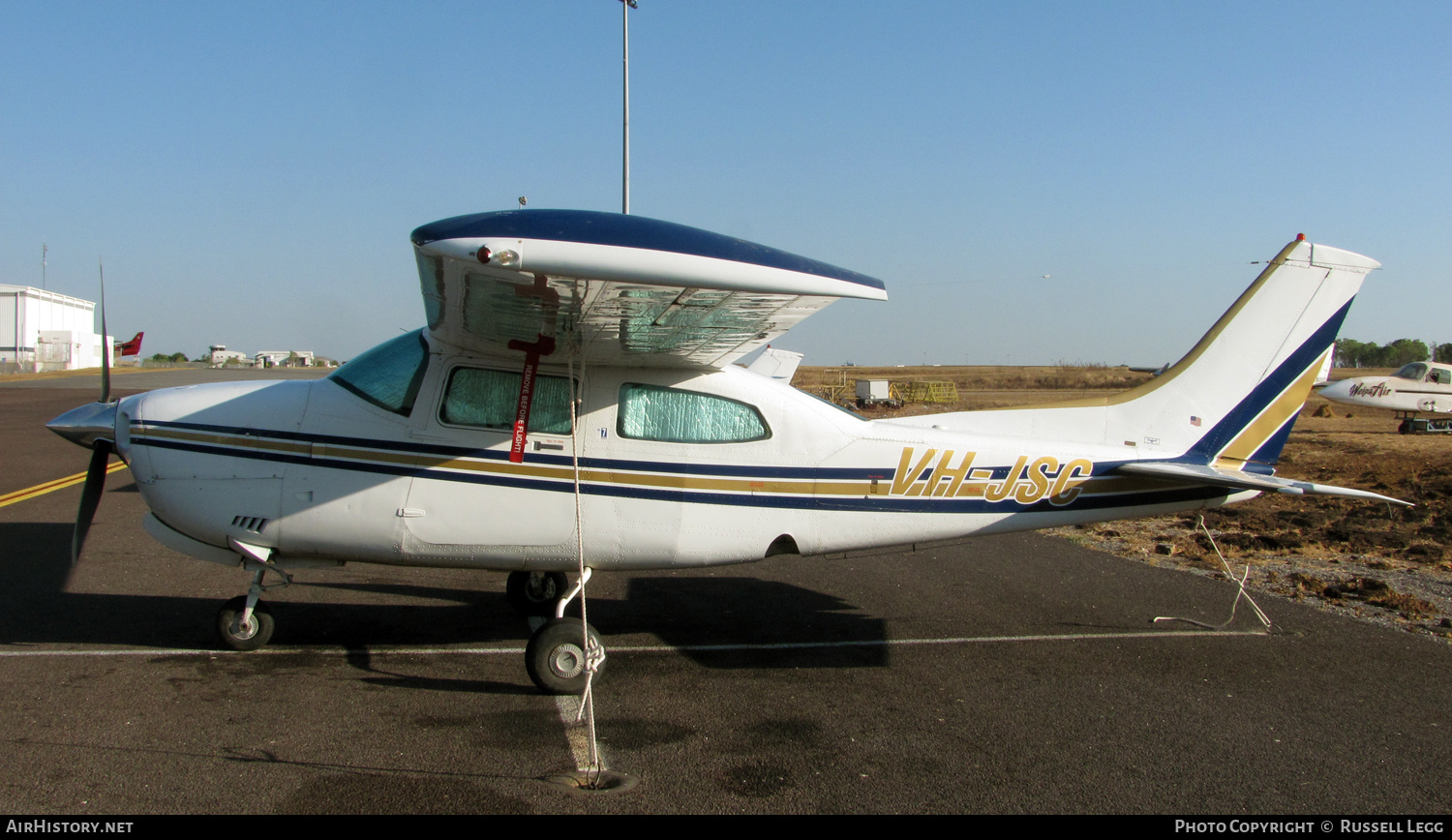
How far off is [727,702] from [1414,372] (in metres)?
28.9

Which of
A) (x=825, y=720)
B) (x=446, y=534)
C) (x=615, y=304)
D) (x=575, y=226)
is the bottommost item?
(x=825, y=720)

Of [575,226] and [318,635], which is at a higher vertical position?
[575,226]

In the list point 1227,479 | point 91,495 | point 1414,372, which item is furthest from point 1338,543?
point 1414,372

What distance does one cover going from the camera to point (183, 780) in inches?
147

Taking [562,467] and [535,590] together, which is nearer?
[562,467]

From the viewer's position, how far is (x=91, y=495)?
18.6 ft

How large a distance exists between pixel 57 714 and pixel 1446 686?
7877 millimetres

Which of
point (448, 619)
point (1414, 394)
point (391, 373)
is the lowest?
point (448, 619)

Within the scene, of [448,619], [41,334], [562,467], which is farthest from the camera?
[41,334]

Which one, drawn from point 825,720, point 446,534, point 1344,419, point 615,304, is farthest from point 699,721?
point 1344,419

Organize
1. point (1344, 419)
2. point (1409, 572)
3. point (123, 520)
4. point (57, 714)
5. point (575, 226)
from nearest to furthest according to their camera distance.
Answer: point (575, 226), point (57, 714), point (1409, 572), point (123, 520), point (1344, 419)

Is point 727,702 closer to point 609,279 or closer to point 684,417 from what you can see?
point 684,417

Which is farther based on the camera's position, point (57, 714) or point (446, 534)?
point (446, 534)

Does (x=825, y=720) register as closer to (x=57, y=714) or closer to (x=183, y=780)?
(x=183, y=780)
